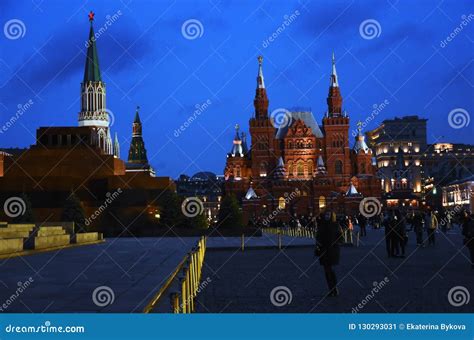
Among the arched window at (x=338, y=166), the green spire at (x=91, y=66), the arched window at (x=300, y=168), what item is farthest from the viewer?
the green spire at (x=91, y=66)

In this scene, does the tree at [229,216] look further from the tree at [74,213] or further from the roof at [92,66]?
the roof at [92,66]

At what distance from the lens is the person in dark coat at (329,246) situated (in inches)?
479

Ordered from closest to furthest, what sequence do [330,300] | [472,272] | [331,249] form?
[330,300] → [331,249] → [472,272]

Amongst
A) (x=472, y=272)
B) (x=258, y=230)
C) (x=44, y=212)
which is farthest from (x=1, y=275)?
(x=44, y=212)

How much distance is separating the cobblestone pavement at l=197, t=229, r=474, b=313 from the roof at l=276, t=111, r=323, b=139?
90.6 meters

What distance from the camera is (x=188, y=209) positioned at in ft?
158

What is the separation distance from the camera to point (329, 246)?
40.5 ft

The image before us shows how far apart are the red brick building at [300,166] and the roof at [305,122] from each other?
164 millimetres

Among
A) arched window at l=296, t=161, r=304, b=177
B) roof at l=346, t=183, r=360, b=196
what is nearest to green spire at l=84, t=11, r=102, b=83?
arched window at l=296, t=161, r=304, b=177

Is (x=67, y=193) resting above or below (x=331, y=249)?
above

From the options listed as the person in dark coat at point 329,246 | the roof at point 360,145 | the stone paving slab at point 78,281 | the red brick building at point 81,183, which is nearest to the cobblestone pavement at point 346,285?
the person in dark coat at point 329,246

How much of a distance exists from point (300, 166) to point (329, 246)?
94905 mm
